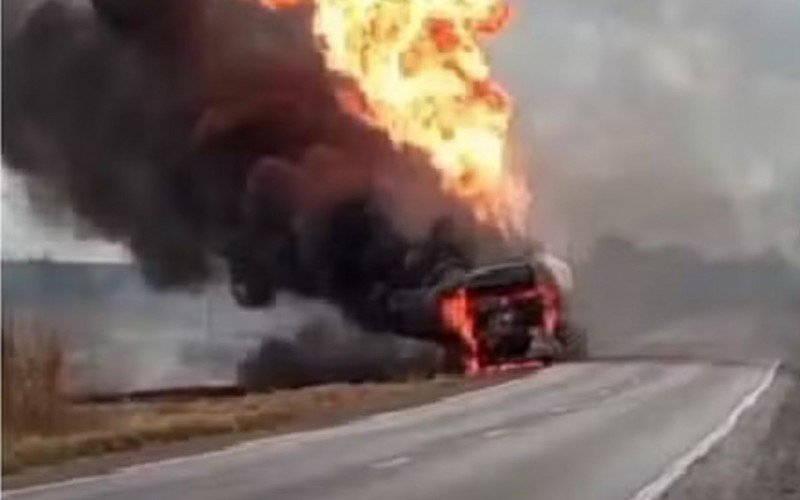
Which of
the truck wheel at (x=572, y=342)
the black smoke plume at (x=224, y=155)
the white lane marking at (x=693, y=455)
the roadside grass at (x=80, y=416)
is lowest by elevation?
the white lane marking at (x=693, y=455)

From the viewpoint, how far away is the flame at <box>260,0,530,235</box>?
44.8 metres

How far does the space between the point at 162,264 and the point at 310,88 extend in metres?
6.06

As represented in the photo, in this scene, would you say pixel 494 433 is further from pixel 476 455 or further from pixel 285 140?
pixel 285 140

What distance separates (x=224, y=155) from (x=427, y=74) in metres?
5.58

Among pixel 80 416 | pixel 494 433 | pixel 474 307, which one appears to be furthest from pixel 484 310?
pixel 494 433

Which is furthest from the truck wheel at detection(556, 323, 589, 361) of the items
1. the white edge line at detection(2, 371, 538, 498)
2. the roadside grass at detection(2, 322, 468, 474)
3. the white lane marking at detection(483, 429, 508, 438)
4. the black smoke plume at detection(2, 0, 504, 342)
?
the white lane marking at detection(483, 429, 508, 438)

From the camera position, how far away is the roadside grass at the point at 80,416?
82.6ft

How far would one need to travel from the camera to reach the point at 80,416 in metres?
29.8

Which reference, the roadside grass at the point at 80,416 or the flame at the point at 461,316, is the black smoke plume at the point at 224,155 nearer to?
the flame at the point at 461,316

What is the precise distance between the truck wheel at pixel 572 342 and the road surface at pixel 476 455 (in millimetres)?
13970

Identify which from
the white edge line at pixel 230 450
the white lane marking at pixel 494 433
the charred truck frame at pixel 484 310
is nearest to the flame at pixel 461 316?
the charred truck frame at pixel 484 310

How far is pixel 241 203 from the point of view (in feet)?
155

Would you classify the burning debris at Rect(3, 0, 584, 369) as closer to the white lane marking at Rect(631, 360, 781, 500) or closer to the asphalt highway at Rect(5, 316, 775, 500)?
the asphalt highway at Rect(5, 316, 775, 500)

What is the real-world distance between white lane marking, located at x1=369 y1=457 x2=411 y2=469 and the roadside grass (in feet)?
13.0
